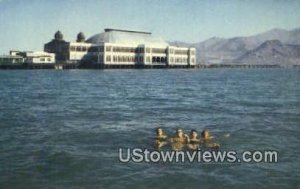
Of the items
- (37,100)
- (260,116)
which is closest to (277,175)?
(260,116)

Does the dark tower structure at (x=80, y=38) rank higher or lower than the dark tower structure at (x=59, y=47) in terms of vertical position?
higher

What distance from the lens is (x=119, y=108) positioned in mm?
37344

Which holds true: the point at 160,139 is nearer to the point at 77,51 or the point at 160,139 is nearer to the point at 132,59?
the point at 77,51

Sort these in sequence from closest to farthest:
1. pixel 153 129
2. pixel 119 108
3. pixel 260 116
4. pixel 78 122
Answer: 1. pixel 153 129
2. pixel 78 122
3. pixel 260 116
4. pixel 119 108

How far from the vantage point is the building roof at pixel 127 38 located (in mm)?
171750

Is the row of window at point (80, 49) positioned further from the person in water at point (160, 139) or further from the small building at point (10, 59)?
the person in water at point (160, 139)

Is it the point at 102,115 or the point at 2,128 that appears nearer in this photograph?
the point at 2,128

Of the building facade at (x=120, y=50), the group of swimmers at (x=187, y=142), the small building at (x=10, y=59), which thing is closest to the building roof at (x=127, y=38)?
the building facade at (x=120, y=50)

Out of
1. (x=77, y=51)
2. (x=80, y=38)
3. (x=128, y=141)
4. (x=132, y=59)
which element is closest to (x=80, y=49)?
(x=77, y=51)

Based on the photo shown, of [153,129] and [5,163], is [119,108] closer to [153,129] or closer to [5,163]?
[153,129]

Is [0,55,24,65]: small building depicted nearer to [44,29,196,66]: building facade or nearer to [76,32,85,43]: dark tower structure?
[44,29,196,66]: building facade

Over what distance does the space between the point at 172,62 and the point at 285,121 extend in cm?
14908

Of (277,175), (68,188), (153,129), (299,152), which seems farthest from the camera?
(153,129)

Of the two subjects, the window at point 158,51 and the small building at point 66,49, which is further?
the window at point 158,51
